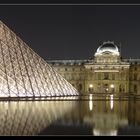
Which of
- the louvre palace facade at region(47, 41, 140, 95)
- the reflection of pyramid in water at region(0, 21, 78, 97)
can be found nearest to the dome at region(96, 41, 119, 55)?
the louvre palace facade at region(47, 41, 140, 95)

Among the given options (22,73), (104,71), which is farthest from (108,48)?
(22,73)

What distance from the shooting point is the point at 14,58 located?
34.8 metres

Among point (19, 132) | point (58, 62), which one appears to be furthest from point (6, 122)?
point (58, 62)

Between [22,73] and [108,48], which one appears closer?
[22,73]

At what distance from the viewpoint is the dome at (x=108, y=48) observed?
7956 centimetres

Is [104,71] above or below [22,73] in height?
above

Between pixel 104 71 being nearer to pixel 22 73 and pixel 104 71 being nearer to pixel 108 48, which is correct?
pixel 108 48

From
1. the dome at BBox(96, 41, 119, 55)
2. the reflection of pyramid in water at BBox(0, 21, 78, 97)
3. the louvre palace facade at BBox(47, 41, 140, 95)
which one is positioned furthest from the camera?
the louvre palace facade at BBox(47, 41, 140, 95)

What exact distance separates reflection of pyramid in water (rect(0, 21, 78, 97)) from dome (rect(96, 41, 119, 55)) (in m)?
41.1

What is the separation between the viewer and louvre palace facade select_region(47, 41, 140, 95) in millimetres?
80375

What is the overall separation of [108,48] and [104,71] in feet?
13.5

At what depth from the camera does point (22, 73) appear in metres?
34.2

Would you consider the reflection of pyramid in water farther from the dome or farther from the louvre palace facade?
the louvre palace facade
